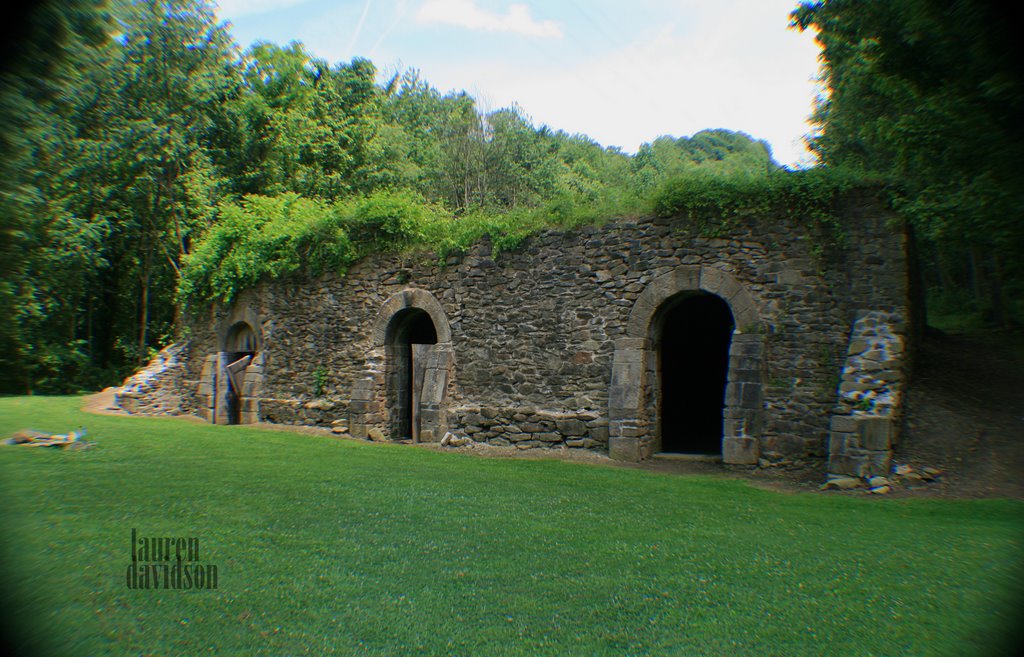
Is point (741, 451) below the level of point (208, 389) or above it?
below

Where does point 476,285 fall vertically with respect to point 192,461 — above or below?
above

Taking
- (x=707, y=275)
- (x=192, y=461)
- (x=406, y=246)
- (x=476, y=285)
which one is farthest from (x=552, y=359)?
(x=192, y=461)

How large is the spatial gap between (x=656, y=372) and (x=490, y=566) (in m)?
6.70

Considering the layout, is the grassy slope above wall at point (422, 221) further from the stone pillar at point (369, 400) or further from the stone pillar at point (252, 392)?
the stone pillar at point (369, 400)

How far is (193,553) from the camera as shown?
4844 millimetres

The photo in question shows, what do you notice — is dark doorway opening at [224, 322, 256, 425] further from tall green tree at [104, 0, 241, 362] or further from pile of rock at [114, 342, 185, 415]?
tall green tree at [104, 0, 241, 362]

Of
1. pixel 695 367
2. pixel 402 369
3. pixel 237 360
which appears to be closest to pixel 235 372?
pixel 237 360

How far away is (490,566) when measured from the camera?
505 cm

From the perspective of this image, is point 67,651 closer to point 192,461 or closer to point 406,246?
point 192,461

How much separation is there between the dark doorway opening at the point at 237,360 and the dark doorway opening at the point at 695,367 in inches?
420

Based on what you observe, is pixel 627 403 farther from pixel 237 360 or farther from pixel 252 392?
pixel 237 360

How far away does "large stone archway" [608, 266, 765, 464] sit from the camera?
31.9 feet

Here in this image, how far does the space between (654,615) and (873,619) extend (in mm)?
1389

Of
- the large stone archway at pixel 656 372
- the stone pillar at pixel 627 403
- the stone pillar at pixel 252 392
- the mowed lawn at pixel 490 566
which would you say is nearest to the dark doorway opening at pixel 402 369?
the stone pillar at pixel 252 392
